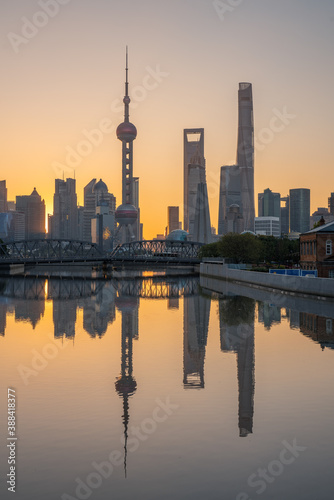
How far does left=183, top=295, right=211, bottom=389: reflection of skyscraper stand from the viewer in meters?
24.5

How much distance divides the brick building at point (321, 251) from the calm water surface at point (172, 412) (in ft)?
101

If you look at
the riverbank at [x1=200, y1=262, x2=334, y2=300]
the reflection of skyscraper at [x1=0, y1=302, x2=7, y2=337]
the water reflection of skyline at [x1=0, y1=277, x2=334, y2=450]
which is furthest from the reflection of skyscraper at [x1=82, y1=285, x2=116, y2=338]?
the riverbank at [x1=200, y1=262, x2=334, y2=300]

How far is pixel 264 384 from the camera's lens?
22781 millimetres

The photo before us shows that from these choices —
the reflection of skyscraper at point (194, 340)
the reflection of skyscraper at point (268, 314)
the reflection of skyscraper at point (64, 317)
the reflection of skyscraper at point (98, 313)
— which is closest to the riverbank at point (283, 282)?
the reflection of skyscraper at point (268, 314)

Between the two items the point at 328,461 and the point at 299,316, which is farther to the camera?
the point at 299,316

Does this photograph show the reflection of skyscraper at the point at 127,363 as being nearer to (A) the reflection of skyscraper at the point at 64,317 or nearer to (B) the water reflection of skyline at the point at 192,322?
(B) the water reflection of skyline at the point at 192,322

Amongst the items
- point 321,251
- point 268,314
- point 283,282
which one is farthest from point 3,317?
point 321,251

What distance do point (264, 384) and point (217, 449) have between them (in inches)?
306

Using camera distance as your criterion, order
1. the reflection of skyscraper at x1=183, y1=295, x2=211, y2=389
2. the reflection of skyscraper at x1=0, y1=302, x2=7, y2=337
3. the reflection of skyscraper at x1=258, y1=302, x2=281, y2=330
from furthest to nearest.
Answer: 1. the reflection of skyscraper at x1=258, y1=302, x2=281, y2=330
2. the reflection of skyscraper at x1=0, y1=302, x2=7, y2=337
3. the reflection of skyscraper at x1=183, y1=295, x2=211, y2=389

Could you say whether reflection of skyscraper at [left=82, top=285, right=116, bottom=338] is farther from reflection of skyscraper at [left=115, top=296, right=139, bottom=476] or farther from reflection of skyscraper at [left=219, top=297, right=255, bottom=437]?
reflection of skyscraper at [left=219, top=297, right=255, bottom=437]

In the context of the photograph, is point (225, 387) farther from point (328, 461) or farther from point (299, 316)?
point (299, 316)

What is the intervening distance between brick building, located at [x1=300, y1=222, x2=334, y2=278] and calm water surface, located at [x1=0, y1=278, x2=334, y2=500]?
30.9 metres

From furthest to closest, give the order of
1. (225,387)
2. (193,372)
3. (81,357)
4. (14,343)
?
(14,343)
(81,357)
(193,372)
(225,387)

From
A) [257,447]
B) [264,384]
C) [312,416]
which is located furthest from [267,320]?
[257,447]
